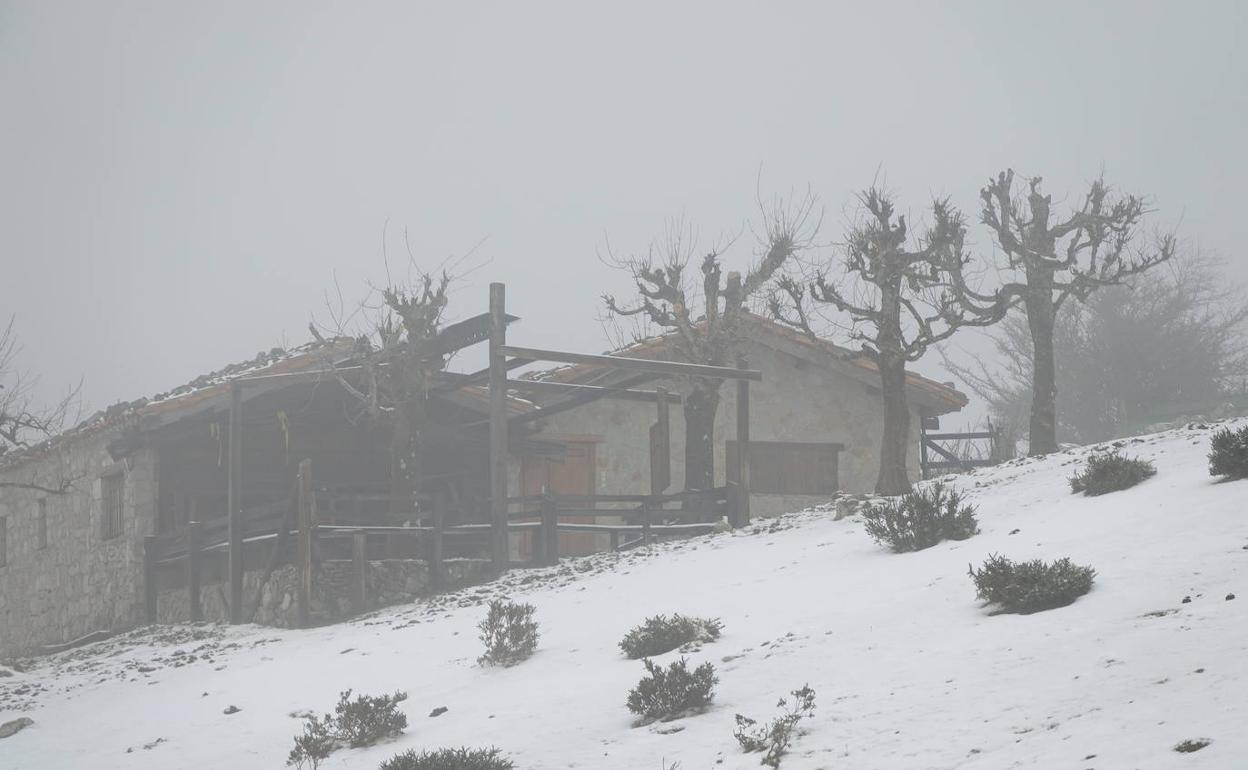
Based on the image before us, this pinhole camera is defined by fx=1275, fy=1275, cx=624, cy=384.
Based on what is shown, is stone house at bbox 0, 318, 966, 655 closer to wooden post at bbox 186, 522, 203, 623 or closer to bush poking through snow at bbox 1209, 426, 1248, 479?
wooden post at bbox 186, 522, 203, 623

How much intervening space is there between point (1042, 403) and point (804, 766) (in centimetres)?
1643

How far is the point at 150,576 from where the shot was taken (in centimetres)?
2175

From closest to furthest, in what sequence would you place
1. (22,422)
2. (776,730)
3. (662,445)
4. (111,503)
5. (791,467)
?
1. (776,730)
2. (22,422)
3. (662,445)
4. (111,503)
5. (791,467)

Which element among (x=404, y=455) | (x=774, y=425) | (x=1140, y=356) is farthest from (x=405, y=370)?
(x=1140, y=356)

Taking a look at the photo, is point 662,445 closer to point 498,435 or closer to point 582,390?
point 582,390

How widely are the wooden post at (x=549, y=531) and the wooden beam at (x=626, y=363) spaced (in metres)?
2.20

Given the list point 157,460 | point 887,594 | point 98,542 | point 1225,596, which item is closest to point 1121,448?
point 887,594

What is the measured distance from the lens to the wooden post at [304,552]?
17719 mm

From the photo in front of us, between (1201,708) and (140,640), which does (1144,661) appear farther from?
(140,640)

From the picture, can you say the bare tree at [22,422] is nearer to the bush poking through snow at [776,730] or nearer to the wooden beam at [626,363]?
the wooden beam at [626,363]

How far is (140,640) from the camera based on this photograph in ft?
63.7

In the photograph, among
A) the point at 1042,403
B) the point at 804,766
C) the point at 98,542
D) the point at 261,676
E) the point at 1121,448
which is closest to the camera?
the point at 804,766

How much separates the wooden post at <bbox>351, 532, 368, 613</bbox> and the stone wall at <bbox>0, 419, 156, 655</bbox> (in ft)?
19.1

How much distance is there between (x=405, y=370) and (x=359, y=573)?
428cm
